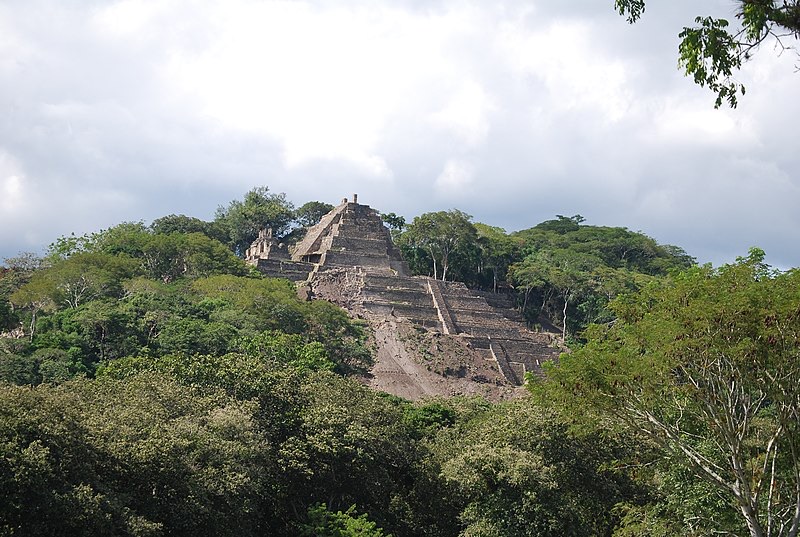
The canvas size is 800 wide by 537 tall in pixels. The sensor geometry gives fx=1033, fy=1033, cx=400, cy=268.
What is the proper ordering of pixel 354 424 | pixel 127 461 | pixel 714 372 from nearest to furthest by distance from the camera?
pixel 714 372 < pixel 127 461 < pixel 354 424

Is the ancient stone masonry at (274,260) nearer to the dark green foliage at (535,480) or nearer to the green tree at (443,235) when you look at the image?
the green tree at (443,235)

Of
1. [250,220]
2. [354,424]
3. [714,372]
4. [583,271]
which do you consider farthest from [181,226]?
[714,372]

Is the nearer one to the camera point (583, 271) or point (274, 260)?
point (274, 260)

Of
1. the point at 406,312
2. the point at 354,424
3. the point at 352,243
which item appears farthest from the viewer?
the point at 352,243

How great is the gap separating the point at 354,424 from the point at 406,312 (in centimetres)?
3286

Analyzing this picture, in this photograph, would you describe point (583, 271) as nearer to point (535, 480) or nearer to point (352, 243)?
point (352, 243)

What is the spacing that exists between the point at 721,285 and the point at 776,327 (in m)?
1.82

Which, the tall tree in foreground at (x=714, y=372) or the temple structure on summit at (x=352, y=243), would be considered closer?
the tall tree in foreground at (x=714, y=372)

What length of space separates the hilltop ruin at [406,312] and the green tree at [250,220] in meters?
5.54

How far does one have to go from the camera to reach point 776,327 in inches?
809

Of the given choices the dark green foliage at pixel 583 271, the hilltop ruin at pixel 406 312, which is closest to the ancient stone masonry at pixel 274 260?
the hilltop ruin at pixel 406 312

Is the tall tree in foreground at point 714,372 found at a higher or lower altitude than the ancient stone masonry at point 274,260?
lower

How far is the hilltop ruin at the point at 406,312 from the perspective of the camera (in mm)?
59562

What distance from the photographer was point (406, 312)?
67.2 m
